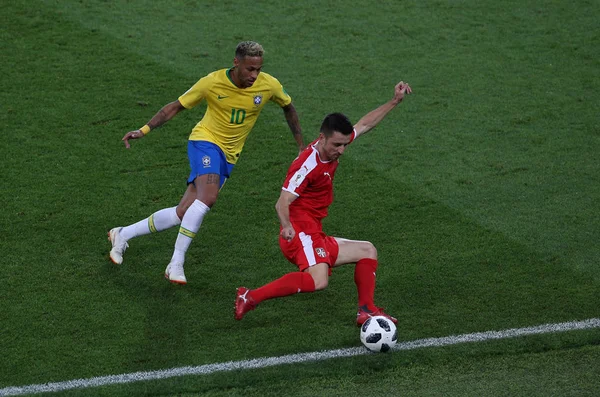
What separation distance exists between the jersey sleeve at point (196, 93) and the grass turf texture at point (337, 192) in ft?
4.39

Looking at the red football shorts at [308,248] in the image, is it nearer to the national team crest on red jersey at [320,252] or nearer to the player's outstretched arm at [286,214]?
the national team crest on red jersey at [320,252]

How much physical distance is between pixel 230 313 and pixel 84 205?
240 cm

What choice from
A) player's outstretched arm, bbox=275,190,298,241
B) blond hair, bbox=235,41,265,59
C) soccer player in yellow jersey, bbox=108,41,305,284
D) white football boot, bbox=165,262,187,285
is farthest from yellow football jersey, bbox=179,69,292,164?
player's outstretched arm, bbox=275,190,298,241

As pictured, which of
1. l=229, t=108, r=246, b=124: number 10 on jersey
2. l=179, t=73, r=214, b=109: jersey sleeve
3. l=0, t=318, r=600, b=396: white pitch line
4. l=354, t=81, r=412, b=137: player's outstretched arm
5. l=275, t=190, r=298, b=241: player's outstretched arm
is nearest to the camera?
l=0, t=318, r=600, b=396: white pitch line

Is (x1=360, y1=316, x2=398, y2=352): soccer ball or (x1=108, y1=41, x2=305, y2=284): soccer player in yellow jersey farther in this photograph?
(x1=108, y1=41, x2=305, y2=284): soccer player in yellow jersey

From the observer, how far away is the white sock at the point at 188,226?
7.26 metres

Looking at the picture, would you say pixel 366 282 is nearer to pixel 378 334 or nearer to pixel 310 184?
pixel 378 334

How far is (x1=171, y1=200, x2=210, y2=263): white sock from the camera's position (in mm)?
7262

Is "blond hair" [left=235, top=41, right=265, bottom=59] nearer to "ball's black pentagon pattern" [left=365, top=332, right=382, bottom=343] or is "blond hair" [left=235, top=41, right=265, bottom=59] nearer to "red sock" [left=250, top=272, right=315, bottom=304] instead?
"red sock" [left=250, top=272, right=315, bottom=304]

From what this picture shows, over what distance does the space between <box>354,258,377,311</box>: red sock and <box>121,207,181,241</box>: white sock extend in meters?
1.70

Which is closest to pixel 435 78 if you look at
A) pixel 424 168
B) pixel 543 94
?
pixel 543 94

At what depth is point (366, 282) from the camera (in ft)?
21.7

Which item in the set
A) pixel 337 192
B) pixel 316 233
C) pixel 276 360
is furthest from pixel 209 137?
pixel 276 360

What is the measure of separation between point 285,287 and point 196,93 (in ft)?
6.29
